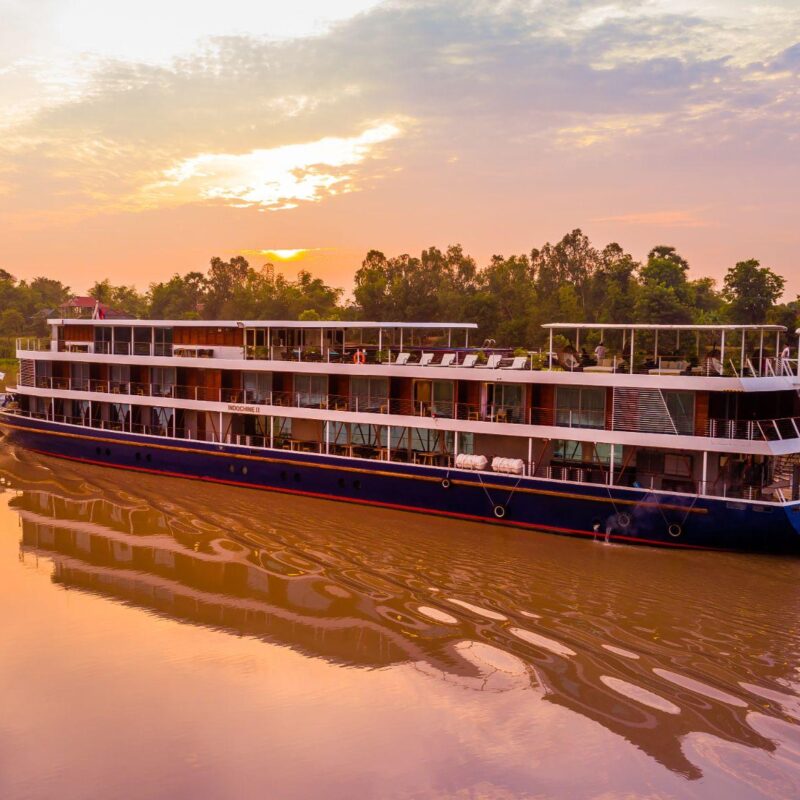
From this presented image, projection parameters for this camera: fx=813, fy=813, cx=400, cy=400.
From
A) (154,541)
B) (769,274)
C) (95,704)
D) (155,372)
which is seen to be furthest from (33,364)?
(769,274)

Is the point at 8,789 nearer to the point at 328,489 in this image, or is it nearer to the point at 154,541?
the point at 154,541

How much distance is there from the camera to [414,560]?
2156 cm

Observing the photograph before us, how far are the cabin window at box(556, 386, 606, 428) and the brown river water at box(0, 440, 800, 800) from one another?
3709 mm

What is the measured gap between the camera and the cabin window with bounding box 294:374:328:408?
100ft

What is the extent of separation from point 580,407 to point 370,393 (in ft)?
26.0

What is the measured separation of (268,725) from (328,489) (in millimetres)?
15065

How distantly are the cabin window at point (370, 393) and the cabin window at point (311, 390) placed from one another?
1434mm

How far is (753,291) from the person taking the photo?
6194cm

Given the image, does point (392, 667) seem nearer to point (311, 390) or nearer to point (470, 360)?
point (470, 360)

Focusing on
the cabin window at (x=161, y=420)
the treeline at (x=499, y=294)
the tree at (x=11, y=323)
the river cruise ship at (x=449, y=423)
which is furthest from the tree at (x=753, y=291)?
the tree at (x=11, y=323)

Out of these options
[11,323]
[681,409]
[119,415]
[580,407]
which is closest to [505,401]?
[580,407]

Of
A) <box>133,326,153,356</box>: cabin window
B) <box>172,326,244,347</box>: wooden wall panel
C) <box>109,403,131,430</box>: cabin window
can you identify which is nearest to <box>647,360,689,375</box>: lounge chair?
<box>172,326,244,347</box>: wooden wall panel

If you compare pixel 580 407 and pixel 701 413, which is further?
pixel 580 407

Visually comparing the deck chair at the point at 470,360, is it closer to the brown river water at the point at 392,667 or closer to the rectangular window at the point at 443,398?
A: the rectangular window at the point at 443,398
